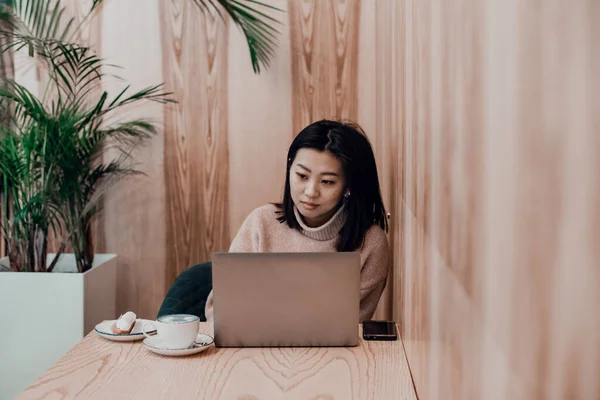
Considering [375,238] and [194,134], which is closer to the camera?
[375,238]

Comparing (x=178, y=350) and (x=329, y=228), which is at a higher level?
(x=329, y=228)

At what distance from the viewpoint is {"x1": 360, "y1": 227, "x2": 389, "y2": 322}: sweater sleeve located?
2.14 metres

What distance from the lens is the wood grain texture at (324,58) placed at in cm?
303

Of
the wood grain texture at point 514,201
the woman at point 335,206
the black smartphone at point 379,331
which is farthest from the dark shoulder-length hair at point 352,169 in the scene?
the wood grain texture at point 514,201

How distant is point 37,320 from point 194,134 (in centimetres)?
103

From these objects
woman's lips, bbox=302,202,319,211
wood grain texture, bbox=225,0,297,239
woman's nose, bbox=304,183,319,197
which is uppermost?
wood grain texture, bbox=225,0,297,239

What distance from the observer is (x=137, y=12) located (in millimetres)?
3064

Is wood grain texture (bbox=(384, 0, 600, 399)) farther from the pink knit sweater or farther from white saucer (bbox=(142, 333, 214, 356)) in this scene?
the pink knit sweater

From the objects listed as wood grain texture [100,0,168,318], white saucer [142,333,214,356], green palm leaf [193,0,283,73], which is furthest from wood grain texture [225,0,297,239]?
white saucer [142,333,214,356]

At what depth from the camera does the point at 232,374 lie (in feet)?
4.15

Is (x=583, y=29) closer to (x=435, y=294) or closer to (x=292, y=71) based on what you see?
(x=435, y=294)

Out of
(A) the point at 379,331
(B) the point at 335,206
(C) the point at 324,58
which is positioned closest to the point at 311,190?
(B) the point at 335,206

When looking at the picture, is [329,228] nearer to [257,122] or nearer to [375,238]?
[375,238]

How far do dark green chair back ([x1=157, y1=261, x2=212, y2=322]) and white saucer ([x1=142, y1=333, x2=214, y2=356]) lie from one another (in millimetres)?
766
